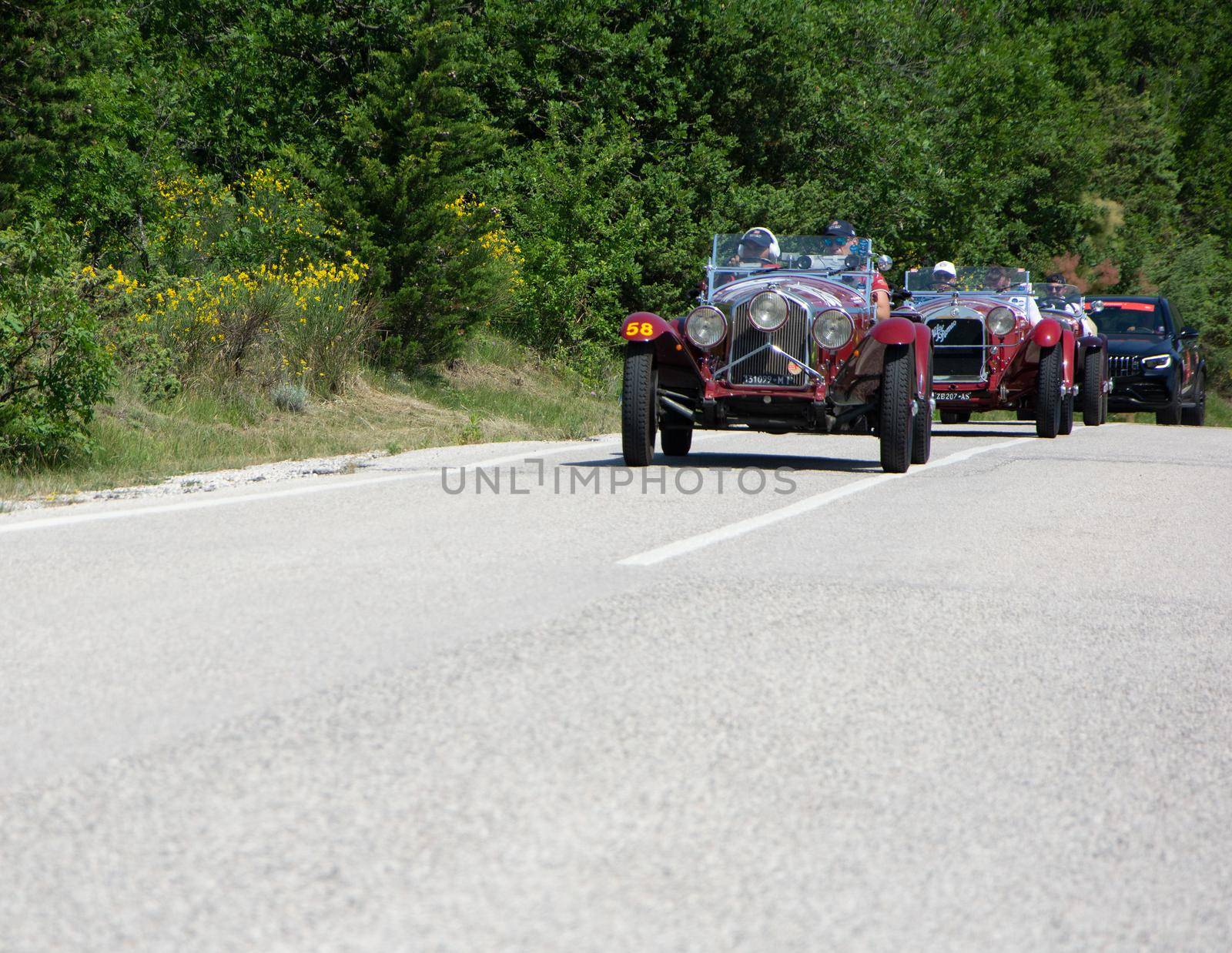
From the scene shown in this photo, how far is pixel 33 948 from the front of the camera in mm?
2574

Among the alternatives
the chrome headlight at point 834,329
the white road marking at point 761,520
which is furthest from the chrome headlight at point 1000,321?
the chrome headlight at point 834,329

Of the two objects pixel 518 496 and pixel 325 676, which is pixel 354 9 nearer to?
pixel 518 496

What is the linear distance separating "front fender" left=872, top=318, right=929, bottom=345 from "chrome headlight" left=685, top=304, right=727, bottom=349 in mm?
1158

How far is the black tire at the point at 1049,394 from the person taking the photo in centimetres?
1719

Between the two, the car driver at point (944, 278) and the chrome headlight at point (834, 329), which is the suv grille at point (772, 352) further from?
the car driver at point (944, 278)

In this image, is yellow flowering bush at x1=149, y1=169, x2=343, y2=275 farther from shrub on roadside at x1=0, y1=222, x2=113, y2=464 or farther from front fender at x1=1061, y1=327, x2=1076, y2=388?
front fender at x1=1061, y1=327, x2=1076, y2=388

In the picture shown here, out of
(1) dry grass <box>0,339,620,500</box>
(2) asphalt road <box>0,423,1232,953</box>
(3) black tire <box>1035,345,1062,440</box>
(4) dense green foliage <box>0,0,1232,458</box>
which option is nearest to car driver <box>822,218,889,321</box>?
(1) dry grass <box>0,339,620,500</box>

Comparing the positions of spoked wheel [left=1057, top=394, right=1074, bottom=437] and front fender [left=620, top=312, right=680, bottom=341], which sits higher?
front fender [left=620, top=312, right=680, bottom=341]

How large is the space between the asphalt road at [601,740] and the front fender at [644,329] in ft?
12.7

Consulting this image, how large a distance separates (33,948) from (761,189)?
26.4 m

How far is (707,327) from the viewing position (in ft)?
38.3

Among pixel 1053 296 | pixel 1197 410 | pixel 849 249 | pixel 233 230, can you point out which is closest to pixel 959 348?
pixel 1053 296

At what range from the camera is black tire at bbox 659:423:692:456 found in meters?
12.7

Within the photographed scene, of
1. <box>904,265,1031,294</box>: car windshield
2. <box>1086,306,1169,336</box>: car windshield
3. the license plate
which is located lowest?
<box>1086,306,1169,336</box>: car windshield
